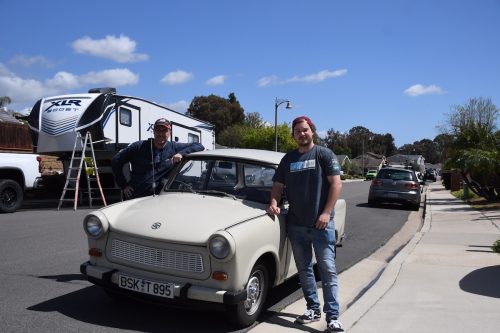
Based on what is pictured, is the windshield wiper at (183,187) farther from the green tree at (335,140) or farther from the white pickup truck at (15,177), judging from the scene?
the green tree at (335,140)

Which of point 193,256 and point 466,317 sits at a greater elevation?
point 193,256

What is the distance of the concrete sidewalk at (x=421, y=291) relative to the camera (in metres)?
4.50

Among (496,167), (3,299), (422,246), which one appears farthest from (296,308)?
(496,167)

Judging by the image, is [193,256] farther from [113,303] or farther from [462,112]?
[462,112]

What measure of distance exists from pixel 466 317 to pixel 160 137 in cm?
386

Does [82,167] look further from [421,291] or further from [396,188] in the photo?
[421,291]

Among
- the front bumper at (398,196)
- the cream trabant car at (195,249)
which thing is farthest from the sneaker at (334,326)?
the front bumper at (398,196)

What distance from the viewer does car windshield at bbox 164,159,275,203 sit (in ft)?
17.4

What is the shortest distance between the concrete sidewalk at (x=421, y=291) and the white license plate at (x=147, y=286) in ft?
2.96

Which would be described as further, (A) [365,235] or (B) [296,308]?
(A) [365,235]

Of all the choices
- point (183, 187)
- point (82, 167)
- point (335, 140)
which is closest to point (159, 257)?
point (183, 187)

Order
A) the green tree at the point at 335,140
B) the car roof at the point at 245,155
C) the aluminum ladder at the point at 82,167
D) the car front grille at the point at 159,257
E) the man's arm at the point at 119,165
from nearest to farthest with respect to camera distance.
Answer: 1. the car front grille at the point at 159,257
2. the car roof at the point at 245,155
3. the man's arm at the point at 119,165
4. the aluminum ladder at the point at 82,167
5. the green tree at the point at 335,140

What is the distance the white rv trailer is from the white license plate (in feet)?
35.9

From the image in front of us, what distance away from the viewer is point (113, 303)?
492 centimetres
